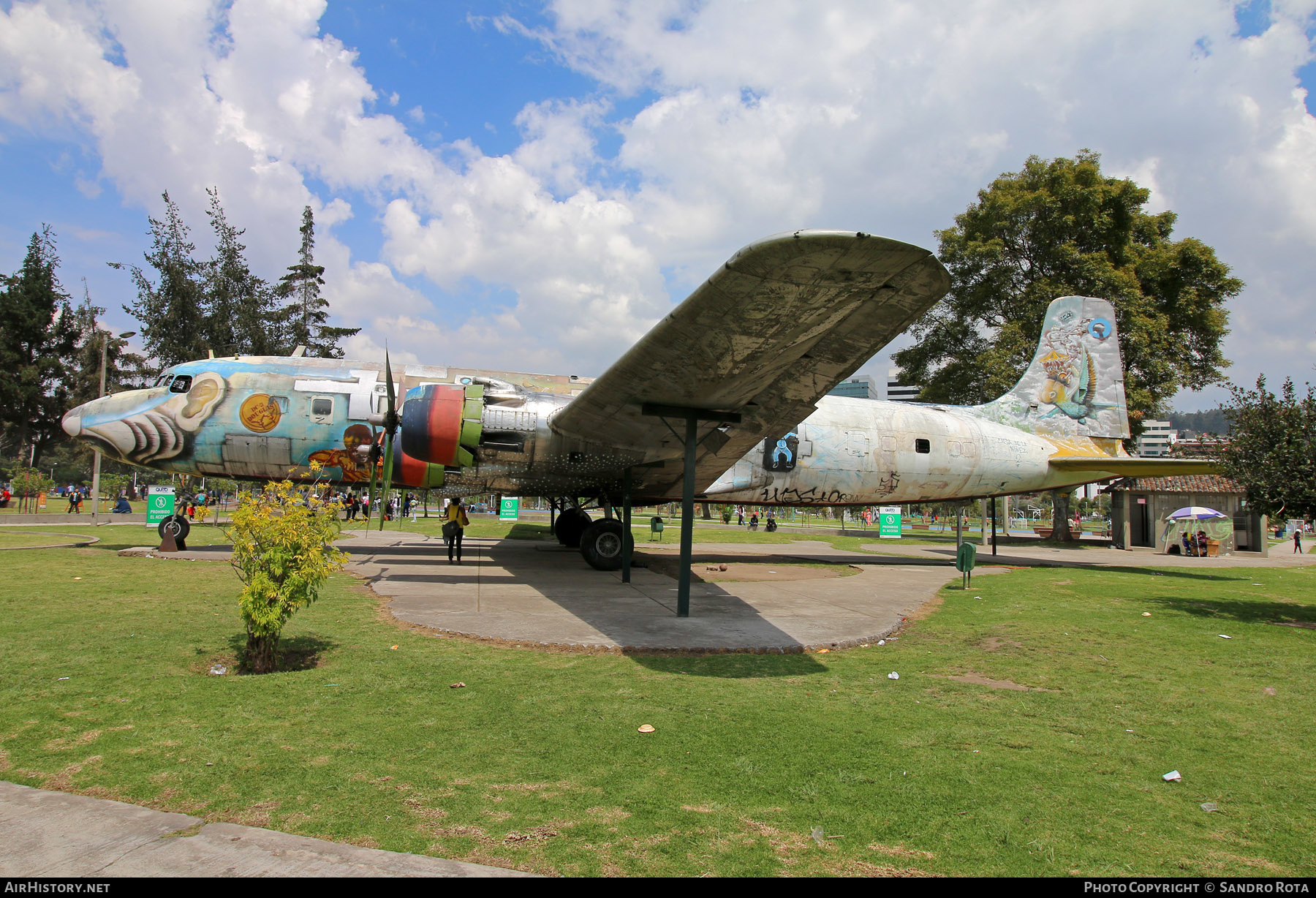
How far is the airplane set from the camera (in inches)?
254

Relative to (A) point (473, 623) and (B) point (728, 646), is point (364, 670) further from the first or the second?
(B) point (728, 646)

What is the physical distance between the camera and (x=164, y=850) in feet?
9.15

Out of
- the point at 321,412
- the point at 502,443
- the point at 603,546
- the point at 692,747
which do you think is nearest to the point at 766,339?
the point at 692,747

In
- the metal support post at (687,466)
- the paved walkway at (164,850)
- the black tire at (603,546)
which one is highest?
the metal support post at (687,466)

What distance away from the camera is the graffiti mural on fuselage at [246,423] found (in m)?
13.7

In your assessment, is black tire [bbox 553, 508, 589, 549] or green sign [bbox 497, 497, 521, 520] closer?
black tire [bbox 553, 508, 589, 549]

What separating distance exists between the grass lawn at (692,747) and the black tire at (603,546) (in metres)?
6.01

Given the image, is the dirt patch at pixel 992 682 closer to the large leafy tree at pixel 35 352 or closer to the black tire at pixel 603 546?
the black tire at pixel 603 546

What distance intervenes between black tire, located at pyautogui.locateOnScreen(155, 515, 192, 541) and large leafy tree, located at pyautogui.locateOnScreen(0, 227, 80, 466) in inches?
1816

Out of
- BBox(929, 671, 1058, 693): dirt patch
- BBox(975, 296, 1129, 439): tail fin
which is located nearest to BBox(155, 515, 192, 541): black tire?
BBox(929, 671, 1058, 693): dirt patch

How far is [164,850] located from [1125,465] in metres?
19.5

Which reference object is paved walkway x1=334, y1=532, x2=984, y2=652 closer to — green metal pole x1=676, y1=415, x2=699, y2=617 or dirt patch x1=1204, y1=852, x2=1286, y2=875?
green metal pole x1=676, y1=415, x2=699, y2=617

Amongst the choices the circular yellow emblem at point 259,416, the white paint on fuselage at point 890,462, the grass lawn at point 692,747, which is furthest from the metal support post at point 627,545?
the circular yellow emblem at point 259,416
